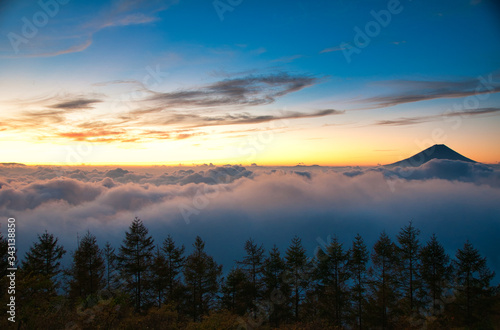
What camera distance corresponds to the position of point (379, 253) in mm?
31406

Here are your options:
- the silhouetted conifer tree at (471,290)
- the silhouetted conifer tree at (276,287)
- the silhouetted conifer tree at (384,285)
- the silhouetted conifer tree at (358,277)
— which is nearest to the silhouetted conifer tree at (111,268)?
the silhouetted conifer tree at (276,287)

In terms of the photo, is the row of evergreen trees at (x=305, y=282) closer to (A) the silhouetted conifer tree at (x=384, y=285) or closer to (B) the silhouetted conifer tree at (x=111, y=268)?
(A) the silhouetted conifer tree at (x=384, y=285)

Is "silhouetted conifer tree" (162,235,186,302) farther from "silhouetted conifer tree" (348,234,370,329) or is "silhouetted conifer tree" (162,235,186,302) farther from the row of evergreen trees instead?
"silhouetted conifer tree" (348,234,370,329)

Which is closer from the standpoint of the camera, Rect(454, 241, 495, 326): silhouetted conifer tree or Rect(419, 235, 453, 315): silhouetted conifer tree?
Rect(454, 241, 495, 326): silhouetted conifer tree

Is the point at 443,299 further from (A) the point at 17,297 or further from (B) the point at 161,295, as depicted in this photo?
(A) the point at 17,297

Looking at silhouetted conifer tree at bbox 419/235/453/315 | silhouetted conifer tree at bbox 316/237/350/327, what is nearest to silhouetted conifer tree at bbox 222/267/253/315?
silhouetted conifer tree at bbox 316/237/350/327

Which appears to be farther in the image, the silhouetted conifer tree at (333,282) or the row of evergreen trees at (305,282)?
the silhouetted conifer tree at (333,282)

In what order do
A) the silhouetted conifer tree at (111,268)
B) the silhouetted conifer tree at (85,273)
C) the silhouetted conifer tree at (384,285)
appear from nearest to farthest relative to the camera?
1. the silhouetted conifer tree at (384,285)
2. the silhouetted conifer tree at (85,273)
3. the silhouetted conifer tree at (111,268)

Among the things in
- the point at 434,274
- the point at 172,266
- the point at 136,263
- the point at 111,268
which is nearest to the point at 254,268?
the point at 172,266

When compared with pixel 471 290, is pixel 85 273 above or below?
above

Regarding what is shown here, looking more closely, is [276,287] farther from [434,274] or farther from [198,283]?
[434,274]

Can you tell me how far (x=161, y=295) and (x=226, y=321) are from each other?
49.7 feet

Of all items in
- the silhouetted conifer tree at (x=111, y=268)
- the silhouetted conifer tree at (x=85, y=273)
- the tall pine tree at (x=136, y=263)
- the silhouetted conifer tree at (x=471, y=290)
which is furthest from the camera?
the silhouetted conifer tree at (x=111, y=268)

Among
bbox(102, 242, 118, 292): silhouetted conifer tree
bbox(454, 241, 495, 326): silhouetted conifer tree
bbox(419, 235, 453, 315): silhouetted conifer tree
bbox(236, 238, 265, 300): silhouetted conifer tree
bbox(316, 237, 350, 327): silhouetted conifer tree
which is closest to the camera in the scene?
bbox(454, 241, 495, 326): silhouetted conifer tree
